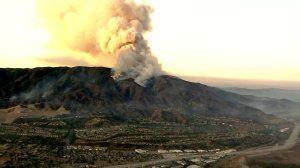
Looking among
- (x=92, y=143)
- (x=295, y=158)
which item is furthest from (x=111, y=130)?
(x=295, y=158)

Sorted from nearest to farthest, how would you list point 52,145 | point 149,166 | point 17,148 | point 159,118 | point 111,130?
1. point 149,166
2. point 17,148
3. point 52,145
4. point 111,130
5. point 159,118

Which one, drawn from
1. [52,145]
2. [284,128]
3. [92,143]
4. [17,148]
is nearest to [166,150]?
[92,143]

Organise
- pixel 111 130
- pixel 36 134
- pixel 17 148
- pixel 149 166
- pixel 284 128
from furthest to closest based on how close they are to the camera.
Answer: pixel 284 128 < pixel 111 130 < pixel 36 134 < pixel 17 148 < pixel 149 166

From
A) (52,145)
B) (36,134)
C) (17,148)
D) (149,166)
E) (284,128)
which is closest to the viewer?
(149,166)

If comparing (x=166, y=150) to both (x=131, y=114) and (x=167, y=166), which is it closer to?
(x=167, y=166)

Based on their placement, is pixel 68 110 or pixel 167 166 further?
pixel 68 110

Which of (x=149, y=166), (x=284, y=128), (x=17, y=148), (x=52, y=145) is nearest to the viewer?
(x=149, y=166)

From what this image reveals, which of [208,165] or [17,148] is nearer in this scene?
[208,165]

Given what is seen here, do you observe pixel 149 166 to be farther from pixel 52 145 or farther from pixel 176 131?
pixel 176 131
